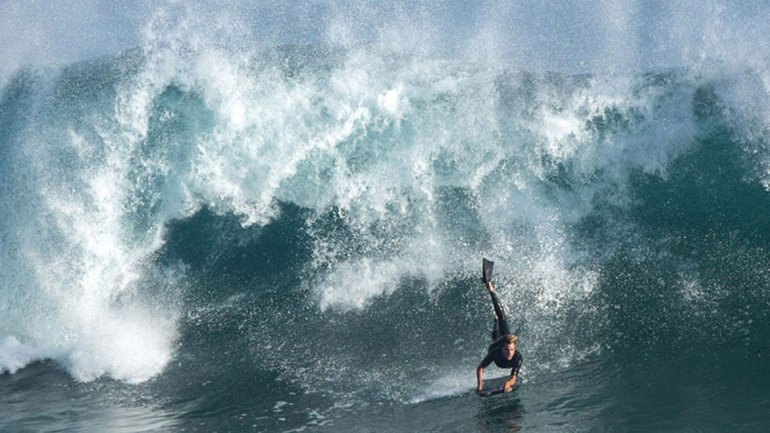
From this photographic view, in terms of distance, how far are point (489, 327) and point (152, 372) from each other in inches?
222

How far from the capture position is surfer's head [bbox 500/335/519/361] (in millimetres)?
10188

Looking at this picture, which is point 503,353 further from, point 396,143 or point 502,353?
point 396,143

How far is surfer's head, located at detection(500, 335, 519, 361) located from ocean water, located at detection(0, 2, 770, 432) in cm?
61

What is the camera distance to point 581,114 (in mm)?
15398

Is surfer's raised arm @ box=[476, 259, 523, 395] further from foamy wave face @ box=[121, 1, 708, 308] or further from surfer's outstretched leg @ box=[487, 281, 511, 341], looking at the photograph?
foamy wave face @ box=[121, 1, 708, 308]

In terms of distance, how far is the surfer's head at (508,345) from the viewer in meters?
10.2

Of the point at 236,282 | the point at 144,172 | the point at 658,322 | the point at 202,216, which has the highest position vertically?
the point at 144,172

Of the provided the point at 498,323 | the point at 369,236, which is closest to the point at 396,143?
the point at 369,236

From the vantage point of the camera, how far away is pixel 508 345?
33.4 feet

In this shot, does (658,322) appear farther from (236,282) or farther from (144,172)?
(144,172)

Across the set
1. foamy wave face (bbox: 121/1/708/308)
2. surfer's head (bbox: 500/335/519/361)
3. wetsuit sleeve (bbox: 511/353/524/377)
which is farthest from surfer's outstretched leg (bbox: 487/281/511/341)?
foamy wave face (bbox: 121/1/708/308)

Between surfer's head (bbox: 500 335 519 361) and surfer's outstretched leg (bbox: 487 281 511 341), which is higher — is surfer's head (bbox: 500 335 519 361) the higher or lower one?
the lower one

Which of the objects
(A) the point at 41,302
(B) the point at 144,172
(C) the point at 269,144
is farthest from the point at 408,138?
(A) the point at 41,302

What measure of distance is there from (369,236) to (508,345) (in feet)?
17.0
